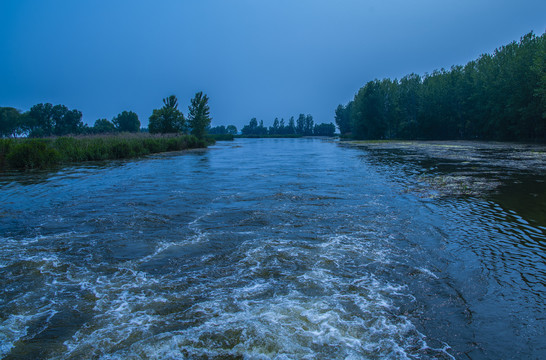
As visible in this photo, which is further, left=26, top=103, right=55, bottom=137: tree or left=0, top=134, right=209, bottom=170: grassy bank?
left=26, top=103, right=55, bottom=137: tree

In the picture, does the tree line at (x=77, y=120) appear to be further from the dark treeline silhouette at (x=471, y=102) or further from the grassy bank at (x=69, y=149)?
the dark treeline silhouette at (x=471, y=102)

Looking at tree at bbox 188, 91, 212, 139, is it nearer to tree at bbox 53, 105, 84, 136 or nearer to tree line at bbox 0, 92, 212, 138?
tree line at bbox 0, 92, 212, 138

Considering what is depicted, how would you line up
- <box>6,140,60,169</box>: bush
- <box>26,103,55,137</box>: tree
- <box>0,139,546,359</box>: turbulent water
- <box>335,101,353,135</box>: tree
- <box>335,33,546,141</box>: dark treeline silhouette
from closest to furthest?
<box>0,139,546,359</box>: turbulent water → <box>6,140,60,169</box>: bush → <box>335,33,546,141</box>: dark treeline silhouette → <box>26,103,55,137</box>: tree → <box>335,101,353,135</box>: tree

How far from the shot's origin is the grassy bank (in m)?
21.1

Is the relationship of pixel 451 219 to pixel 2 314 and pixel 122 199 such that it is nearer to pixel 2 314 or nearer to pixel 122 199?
pixel 2 314

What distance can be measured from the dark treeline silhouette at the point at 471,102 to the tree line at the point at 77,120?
4622 cm

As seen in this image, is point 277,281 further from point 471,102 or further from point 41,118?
point 41,118

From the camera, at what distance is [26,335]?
378 centimetres

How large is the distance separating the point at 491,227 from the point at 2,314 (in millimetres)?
9779

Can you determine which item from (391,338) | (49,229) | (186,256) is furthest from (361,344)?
(49,229)

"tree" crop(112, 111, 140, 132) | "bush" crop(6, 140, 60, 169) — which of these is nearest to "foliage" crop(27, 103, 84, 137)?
"tree" crop(112, 111, 140, 132)

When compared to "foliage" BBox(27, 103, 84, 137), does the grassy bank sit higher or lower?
lower

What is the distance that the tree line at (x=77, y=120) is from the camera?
2498 inches

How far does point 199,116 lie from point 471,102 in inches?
2254
